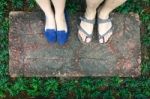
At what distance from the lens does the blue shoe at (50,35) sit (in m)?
2.88

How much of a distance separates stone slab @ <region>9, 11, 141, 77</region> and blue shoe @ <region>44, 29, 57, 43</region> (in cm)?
5

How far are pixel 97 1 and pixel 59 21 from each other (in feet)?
1.48

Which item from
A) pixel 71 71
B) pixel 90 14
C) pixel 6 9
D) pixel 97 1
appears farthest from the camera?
pixel 6 9

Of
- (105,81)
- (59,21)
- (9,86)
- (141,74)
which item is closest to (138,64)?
(141,74)

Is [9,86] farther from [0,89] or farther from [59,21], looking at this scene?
[59,21]

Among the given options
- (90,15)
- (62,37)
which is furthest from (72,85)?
(90,15)

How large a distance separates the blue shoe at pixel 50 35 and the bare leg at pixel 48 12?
0.11 ft

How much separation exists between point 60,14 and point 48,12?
4.1 inches

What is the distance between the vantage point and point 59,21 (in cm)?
281

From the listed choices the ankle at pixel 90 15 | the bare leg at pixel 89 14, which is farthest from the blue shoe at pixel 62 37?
the ankle at pixel 90 15

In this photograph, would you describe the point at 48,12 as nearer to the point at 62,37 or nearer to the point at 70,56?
the point at 62,37

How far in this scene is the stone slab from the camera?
300 cm

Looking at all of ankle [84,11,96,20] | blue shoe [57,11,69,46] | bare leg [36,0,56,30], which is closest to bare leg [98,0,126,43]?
ankle [84,11,96,20]

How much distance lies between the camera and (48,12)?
9.14ft
